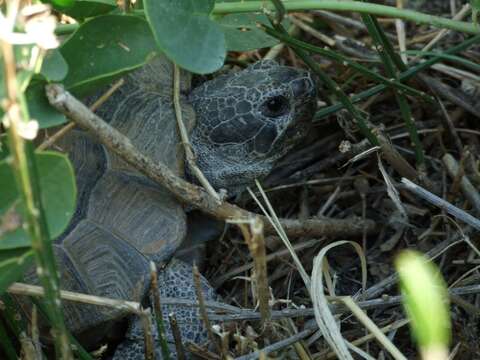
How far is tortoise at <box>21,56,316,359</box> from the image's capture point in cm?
207

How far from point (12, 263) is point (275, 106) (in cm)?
115

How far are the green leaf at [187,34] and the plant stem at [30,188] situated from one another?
39cm

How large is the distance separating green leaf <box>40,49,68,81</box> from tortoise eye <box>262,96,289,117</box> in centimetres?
90

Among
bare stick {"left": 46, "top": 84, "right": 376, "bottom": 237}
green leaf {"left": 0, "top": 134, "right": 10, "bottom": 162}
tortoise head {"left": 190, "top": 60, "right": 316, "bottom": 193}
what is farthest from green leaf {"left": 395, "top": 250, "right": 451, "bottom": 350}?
green leaf {"left": 0, "top": 134, "right": 10, "bottom": 162}

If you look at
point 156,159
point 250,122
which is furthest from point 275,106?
point 156,159

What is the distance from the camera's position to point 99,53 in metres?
1.67

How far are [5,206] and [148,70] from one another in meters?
0.96

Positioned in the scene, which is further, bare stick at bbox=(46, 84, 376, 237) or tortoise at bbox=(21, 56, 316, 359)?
tortoise at bbox=(21, 56, 316, 359)

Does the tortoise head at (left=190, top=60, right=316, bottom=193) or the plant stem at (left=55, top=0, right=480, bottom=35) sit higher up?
the plant stem at (left=55, top=0, right=480, bottom=35)

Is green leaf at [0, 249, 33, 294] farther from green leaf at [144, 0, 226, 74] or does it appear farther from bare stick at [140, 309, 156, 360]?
green leaf at [144, 0, 226, 74]

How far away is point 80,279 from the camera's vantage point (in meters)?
2.05

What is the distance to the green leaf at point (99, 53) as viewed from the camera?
1.66 metres

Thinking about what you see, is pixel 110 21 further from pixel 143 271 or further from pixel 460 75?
pixel 460 75

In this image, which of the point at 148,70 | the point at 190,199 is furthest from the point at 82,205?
the point at 148,70
